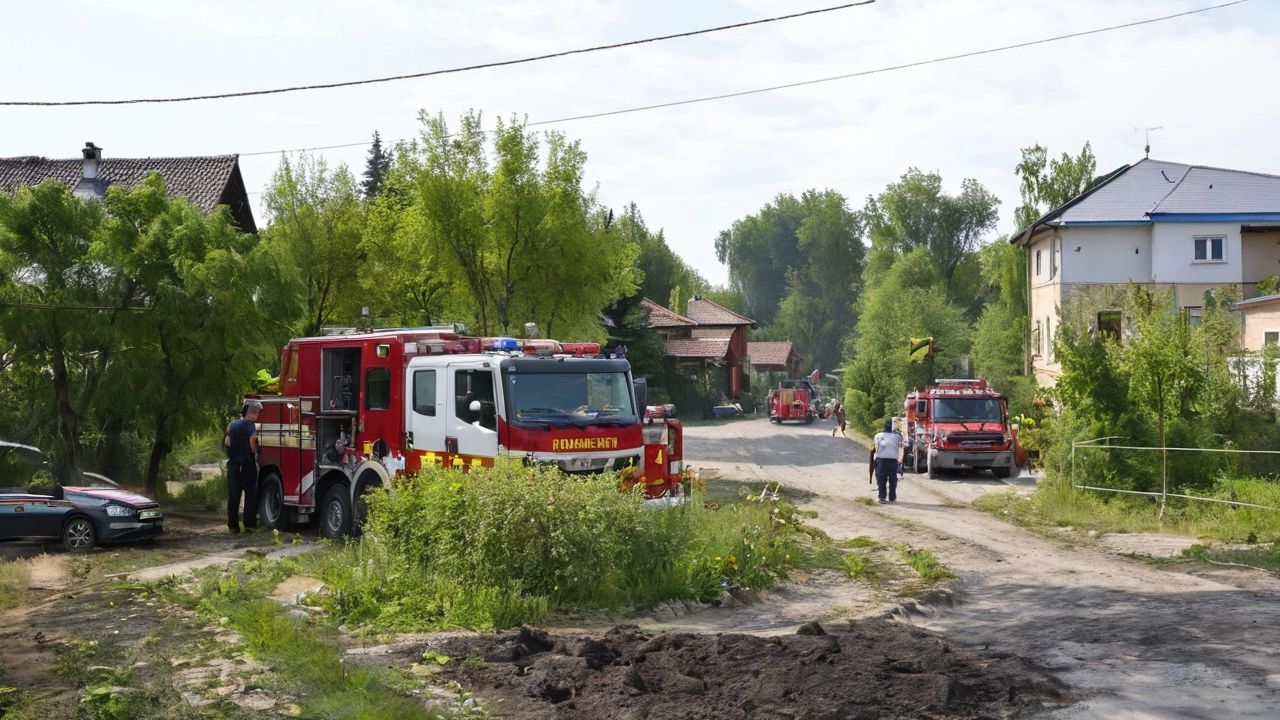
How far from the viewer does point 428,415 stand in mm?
15453

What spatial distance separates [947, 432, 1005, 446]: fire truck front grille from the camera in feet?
92.5

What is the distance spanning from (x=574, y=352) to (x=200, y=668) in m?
8.33

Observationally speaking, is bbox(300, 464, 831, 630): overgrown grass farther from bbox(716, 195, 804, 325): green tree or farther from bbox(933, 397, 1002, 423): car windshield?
bbox(716, 195, 804, 325): green tree

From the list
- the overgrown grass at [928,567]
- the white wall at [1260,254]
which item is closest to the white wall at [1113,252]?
the white wall at [1260,254]

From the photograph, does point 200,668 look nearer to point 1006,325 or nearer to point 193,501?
point 193,501

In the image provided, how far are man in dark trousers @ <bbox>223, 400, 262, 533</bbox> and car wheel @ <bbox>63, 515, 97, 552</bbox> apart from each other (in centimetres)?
210

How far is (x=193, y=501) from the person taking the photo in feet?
75.0

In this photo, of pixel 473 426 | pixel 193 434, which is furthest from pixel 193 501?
pixel 473 426

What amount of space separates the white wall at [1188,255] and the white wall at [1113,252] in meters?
0.35

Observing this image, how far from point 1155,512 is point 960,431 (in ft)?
32.3

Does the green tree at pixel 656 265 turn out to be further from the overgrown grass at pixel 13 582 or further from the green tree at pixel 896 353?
the overgrown grass at pixel 13 582

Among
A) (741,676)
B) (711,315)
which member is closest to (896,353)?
(711,315)

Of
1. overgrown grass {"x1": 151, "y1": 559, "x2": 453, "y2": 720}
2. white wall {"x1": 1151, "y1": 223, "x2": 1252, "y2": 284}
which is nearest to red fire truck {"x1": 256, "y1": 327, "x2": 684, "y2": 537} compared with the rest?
overgrown grass {"x1": 151, "y1": 559, "x2": 453, "y2": 720}

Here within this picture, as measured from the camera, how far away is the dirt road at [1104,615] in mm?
7879
